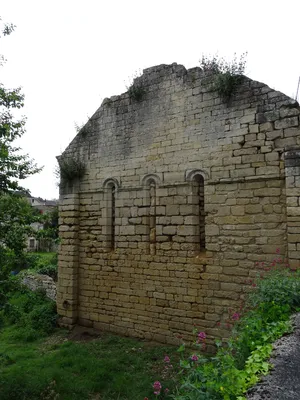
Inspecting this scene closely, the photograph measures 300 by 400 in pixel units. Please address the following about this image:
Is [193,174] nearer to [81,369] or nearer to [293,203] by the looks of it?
[293,203]

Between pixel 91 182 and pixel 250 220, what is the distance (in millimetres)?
4461

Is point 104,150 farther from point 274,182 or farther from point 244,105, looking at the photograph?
point 274,182

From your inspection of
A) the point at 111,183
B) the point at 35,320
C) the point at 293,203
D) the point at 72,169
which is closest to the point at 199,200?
the point at 293,203

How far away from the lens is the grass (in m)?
5.31

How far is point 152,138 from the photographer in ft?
24.8

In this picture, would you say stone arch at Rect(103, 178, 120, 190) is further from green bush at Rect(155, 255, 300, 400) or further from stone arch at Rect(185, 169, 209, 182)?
green bush at Rect(155, 255, 300, 400)

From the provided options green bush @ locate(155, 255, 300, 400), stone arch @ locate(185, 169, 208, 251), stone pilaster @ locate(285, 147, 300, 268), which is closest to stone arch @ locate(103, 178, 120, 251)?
stone arch @ locate(185, 169, 208, 251)

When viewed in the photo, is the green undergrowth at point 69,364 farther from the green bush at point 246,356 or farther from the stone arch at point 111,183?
the stone arch at point 111,183

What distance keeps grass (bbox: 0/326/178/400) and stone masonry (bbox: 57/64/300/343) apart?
66 centimetres

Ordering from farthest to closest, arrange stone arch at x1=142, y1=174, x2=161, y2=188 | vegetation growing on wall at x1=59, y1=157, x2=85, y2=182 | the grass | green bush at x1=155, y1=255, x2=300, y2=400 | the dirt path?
vegetation growing on wall at x1=59, y1=157, x2=85, y2=182, stone arch at x1=142, y1=174, x2=161, y2=188, the grass, green bush at x1=155, y1=255, x2=300, y2=400, the dirt path

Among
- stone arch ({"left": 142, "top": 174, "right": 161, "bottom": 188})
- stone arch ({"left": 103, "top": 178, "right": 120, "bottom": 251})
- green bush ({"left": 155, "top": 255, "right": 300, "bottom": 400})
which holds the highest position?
stone arch ({"left": 142, "top": 174, "right": 161, "bottom": 188})

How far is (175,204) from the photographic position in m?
7.04

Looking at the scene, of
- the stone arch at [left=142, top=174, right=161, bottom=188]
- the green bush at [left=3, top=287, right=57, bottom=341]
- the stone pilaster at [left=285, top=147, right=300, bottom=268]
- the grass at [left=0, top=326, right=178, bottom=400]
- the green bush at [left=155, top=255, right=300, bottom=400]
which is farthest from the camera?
the green bush at [left=3, top=287, right=57, bottom=341]

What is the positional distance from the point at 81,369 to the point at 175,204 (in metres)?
3.76
